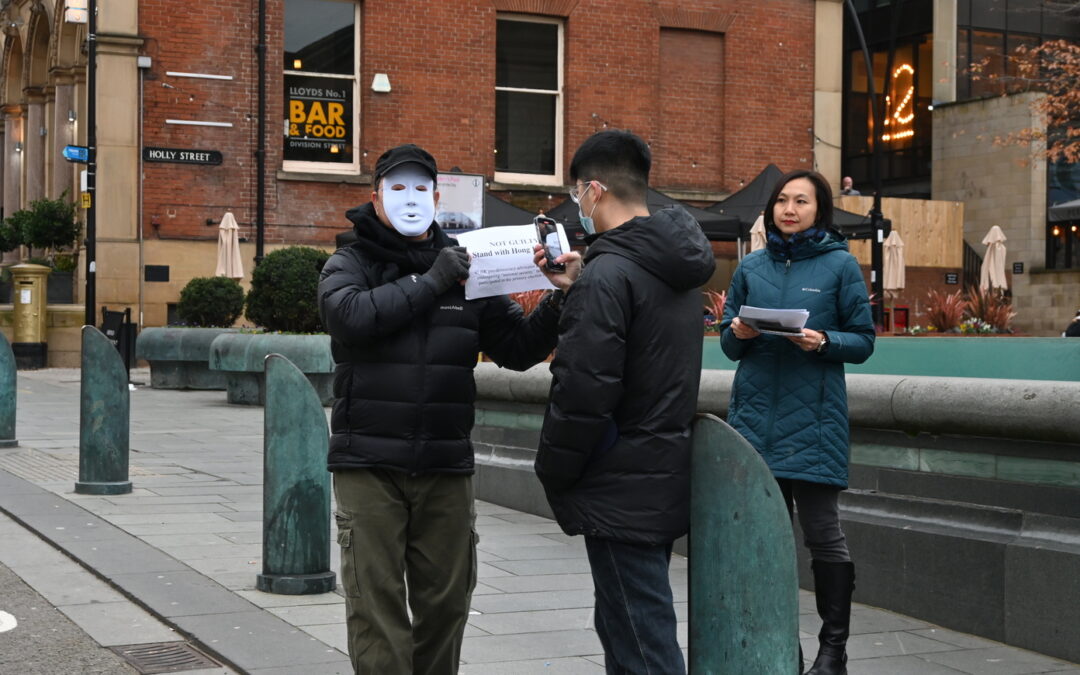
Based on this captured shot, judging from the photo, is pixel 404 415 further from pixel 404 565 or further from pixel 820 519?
pixel 820 519

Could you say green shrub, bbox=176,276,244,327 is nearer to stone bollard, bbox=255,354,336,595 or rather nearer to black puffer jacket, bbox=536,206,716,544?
stone bollard, bbox=255,354,336,595

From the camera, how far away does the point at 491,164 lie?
89.6 feet

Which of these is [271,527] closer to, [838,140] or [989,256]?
[989,256]

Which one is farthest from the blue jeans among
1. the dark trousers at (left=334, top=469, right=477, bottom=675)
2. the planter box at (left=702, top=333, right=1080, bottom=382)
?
the planter box at (left=702, top=333, right=1080, bottom=382)

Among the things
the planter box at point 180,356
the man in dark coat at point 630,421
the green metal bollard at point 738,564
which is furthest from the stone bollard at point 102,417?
the planter box at point 180,356

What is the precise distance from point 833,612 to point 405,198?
233cm

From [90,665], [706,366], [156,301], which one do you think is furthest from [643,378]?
[156,301]

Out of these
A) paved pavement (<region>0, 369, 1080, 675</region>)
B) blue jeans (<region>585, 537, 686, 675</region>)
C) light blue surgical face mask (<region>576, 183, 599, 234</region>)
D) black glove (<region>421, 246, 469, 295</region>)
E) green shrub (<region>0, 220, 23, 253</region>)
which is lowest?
paved pavement (<region>0, 369, 1080, 675</region>)

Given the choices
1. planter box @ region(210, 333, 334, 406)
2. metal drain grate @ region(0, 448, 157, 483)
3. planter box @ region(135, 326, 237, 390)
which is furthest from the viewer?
planter box @ region(135, 326, 237, 390)

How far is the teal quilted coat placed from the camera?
5.21 meters

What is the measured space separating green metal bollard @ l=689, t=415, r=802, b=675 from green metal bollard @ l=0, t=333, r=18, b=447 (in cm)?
1037

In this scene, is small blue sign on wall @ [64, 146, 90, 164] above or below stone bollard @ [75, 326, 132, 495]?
above

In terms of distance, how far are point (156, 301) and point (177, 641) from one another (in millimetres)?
20324

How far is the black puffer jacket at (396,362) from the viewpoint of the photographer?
13.9 ft
